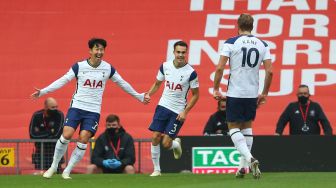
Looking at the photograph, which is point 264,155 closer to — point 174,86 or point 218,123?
point 218,123

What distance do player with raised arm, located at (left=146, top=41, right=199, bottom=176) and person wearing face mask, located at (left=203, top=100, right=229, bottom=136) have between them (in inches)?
104

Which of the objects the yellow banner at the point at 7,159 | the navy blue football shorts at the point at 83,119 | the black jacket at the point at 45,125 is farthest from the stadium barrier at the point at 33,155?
the navy blue football shorts at the point at 83,119

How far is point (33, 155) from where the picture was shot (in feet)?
59.5

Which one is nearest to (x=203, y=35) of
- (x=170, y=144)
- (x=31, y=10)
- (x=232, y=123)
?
(x=31, y=10)

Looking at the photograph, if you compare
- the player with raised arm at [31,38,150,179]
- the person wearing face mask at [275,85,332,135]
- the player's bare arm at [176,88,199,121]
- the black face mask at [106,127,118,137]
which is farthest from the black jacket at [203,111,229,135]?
the player with raised arm at [31,38,150,179]

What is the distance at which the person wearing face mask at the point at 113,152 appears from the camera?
1780 cm

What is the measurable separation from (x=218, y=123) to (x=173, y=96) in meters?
3.19

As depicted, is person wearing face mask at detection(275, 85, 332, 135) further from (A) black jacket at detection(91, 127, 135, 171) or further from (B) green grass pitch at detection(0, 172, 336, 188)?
(B) green grass pitch at detection(0, 172, 336, 188)

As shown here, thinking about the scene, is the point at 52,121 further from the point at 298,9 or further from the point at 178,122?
the point at 298,9

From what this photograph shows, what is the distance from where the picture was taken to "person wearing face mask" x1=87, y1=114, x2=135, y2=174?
1780 cm

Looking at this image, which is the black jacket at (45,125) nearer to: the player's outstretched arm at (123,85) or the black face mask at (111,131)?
the black face mask at (111,131)

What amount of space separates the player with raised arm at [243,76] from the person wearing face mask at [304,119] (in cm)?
481

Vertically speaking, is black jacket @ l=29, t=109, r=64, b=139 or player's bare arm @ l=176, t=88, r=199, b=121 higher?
player's bare arm @ l=176, t=88, r=199, b=121

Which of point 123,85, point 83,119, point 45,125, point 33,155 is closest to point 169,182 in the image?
point 83,119
